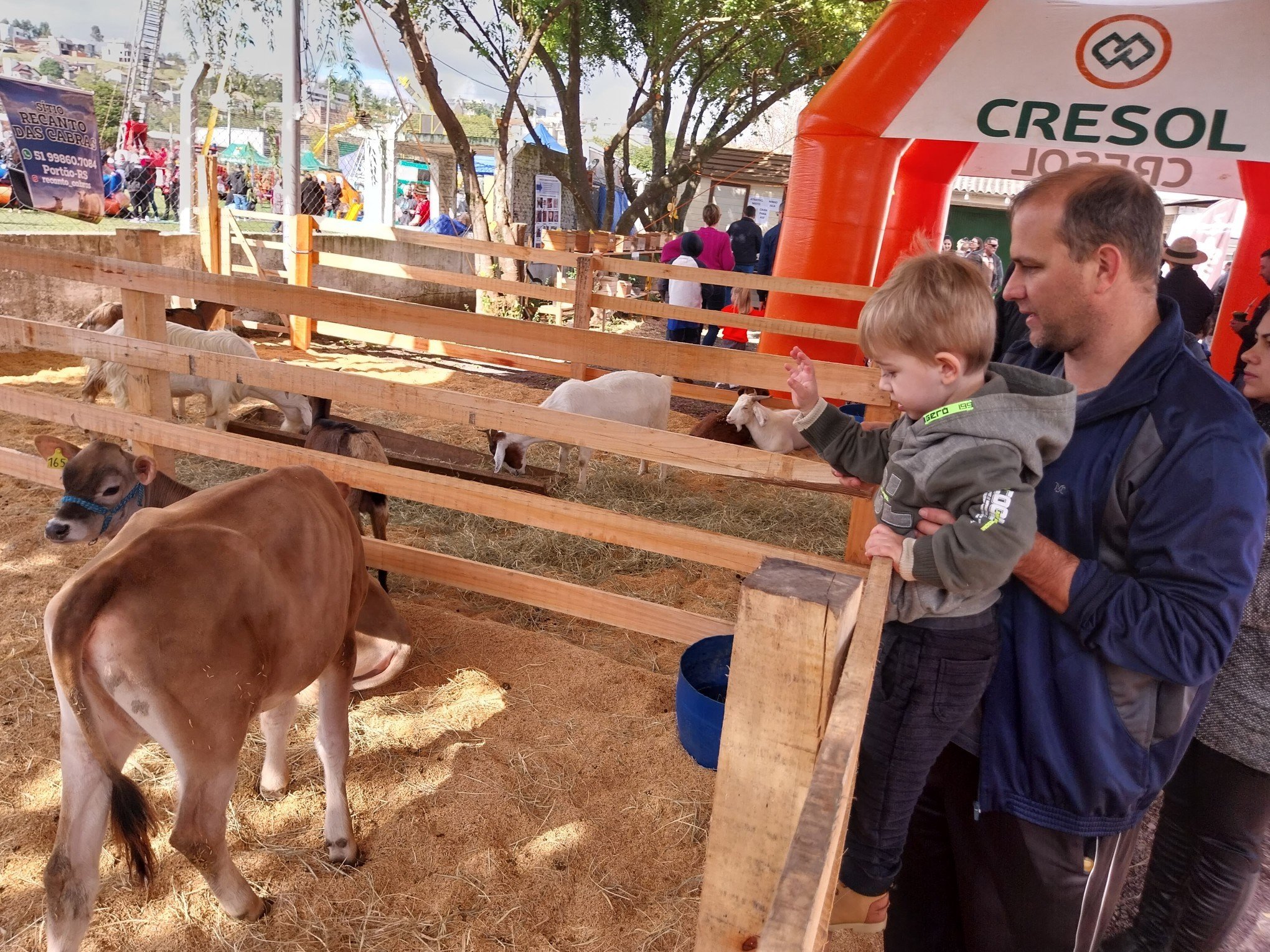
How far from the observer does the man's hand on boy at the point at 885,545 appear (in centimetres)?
159

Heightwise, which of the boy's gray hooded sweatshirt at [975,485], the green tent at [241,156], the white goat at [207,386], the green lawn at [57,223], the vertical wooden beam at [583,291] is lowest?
the white goat at [207,386]

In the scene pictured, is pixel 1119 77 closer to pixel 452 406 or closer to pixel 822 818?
pixel 452 406

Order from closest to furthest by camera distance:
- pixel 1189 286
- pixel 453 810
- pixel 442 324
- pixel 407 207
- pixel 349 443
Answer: pixel 453 810, pixel 442 324, pixel 349 443, pixel 1189 286, pixel 407 207

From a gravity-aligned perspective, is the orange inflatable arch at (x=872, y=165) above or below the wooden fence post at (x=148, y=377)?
above

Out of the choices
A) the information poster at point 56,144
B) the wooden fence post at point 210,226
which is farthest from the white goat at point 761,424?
the information poster at point 56,144

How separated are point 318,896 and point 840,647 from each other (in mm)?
2157

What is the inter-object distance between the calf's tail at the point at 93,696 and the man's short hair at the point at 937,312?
1.89m

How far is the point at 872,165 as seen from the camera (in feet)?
26.5

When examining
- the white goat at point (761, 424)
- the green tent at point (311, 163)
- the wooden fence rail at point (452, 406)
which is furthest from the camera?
the green tent at point (311, 163)

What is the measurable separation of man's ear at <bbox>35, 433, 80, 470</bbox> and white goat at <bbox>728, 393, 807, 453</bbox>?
4.56 meters

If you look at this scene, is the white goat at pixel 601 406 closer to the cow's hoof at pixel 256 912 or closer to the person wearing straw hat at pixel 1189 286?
the cow's hoof at pixel 256 912

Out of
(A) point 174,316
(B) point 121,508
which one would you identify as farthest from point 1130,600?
(A) point 174,316

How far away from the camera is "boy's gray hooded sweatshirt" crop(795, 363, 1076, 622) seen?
1485 millimetres

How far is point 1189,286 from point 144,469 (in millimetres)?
8899
